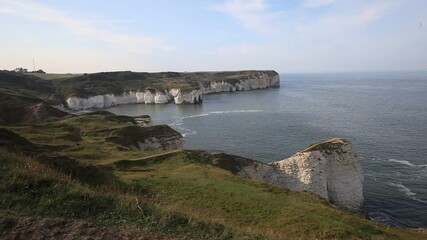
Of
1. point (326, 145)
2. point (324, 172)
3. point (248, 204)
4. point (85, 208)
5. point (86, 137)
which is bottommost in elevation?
point (324, 172)

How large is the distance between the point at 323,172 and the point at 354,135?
3637 cm

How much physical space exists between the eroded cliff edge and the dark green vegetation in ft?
11.3

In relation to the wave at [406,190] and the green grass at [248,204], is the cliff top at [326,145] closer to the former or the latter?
the wave at [406,190]

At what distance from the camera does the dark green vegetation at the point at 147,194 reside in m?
12.2

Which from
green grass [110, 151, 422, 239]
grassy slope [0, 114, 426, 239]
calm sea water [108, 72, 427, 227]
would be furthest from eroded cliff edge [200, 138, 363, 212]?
green grass [110, 151, 422, 239]

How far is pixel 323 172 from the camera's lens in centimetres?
4141

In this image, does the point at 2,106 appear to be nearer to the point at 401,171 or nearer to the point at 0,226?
the point at 0,226

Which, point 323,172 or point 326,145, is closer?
point 323,172

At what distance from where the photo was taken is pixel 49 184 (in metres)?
13.3

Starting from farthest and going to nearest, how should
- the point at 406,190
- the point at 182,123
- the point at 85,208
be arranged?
the point at 182,123
the point at 406,190
the point at 85,208

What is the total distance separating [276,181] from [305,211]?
19.2 meters

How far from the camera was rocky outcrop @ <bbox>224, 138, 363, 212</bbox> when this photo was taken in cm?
4109

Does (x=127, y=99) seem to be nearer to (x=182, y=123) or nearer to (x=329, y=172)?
(x=182, y=123)

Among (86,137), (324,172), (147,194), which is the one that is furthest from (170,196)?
(86,137)
